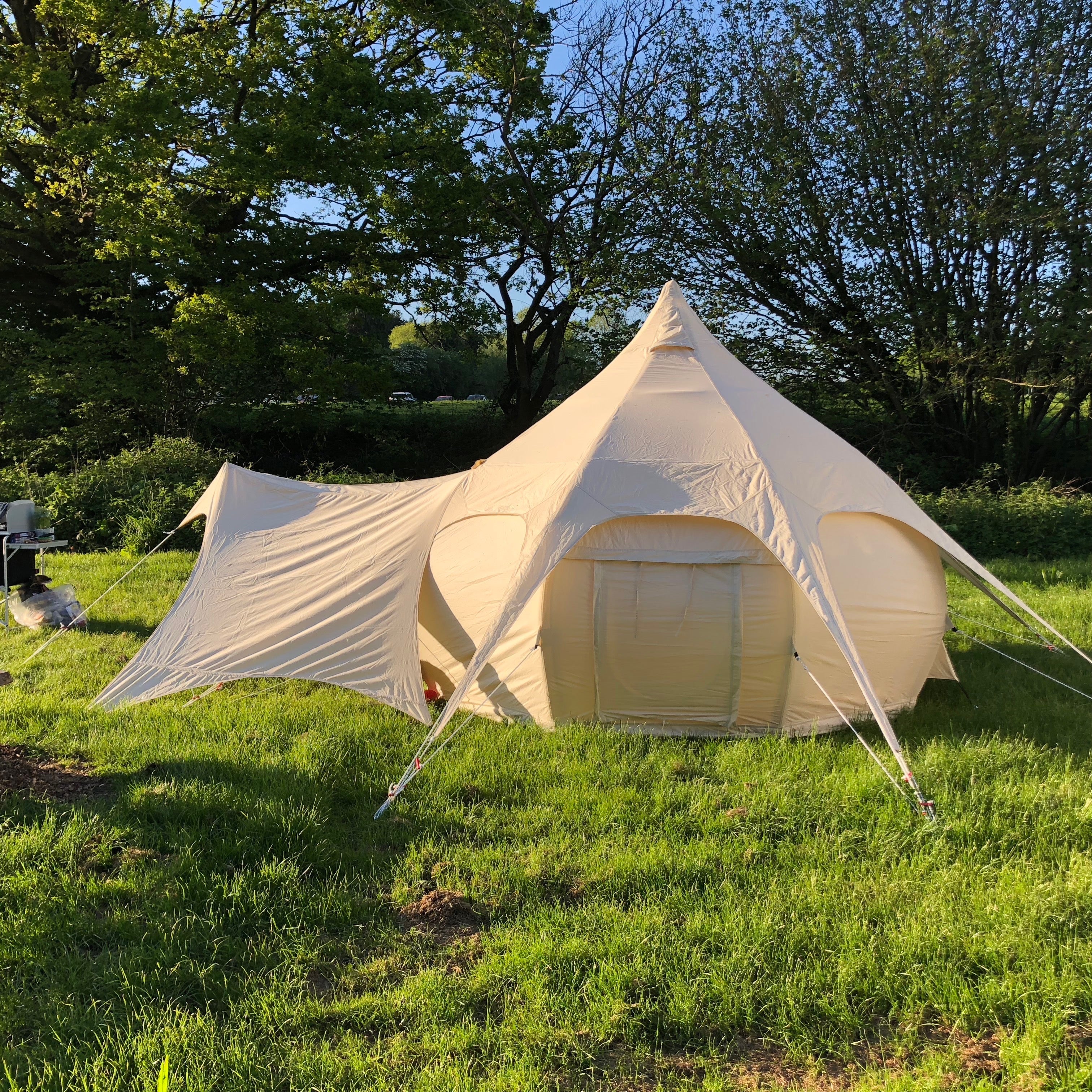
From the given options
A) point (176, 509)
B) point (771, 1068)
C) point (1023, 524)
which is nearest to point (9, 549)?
point (176, 509)

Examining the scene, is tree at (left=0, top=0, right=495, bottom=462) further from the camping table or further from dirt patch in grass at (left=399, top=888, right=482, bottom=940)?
dirt patch in grass at (left=399, top=888, right=482, bottom=940)

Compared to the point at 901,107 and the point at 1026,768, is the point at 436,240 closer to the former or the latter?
the point at 901,107

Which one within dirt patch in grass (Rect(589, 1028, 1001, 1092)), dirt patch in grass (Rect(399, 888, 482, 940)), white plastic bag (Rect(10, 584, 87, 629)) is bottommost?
dirt patch in grass (Rect(589, 1028, 1001, 1092))

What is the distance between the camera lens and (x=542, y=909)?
128 inches

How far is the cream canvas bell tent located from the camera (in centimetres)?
488

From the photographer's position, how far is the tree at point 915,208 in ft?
37.9

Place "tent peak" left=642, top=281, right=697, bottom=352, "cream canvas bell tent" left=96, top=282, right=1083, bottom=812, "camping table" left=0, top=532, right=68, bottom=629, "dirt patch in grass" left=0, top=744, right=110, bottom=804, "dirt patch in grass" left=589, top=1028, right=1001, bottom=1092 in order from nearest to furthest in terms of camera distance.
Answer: "dirt patch in grass" left=589, top=1028, right=1001, bottom=1092
"dirt patch in grass" left=0, top=744, right=110, bottom=804
"cream canvas bell tent" left=96, top=282, right=1083, bottom=812
"tent peak" left=642, top=281, right=697, bottom=352
"camping table" left=0, top=532, right=68, bottom=629

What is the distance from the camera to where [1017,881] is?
3.36 meters

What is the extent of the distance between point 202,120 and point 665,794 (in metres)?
13.5

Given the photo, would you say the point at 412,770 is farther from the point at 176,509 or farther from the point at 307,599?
the point at 176,509

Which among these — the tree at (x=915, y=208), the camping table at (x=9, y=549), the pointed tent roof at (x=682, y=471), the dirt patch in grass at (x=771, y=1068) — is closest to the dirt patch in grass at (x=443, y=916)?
the dirt patch in grass at (x=771, y=1068)

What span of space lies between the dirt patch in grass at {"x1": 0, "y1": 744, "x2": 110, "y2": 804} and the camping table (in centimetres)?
312

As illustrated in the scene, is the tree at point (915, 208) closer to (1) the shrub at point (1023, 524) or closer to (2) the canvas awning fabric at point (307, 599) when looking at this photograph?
(1) the shrub at point (1023, 524)

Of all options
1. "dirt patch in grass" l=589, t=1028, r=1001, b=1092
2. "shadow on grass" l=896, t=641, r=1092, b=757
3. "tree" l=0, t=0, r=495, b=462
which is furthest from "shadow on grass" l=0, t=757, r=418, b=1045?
"tree" l=0, t=0, r=495, b=462
